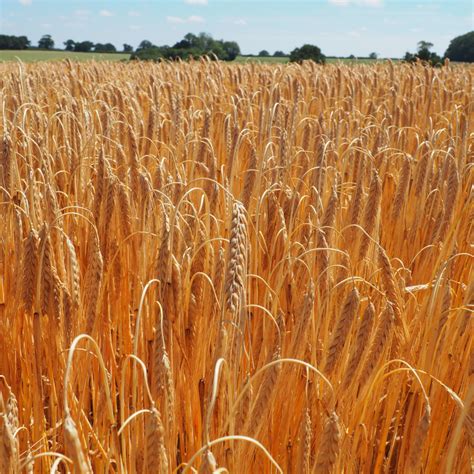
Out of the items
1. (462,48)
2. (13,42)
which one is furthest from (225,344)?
(13,42)

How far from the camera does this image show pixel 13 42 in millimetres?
31250

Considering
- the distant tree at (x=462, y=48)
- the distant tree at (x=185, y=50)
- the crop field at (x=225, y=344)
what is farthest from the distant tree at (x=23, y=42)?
the crop field at (x=225, y=344)

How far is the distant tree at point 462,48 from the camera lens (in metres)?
27.4

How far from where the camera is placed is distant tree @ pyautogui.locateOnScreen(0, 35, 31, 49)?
101 ft

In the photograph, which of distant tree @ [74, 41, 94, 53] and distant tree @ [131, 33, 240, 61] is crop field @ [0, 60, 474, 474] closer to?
distant tree @ [131, 33, 240, 61]

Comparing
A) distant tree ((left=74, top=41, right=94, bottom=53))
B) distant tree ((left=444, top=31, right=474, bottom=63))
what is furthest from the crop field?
distant tree ((left=74, top=41, right=94, bottom=53))

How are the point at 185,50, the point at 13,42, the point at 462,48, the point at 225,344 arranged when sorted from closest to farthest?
the point at 225,344
the point at 185,50
the point at 462,48
the point at 13,42

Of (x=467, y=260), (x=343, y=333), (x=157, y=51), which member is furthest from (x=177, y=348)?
(x=157, y=51)

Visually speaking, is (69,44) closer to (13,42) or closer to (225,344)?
(13,42)

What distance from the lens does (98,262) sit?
0.81m

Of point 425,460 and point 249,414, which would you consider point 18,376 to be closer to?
point 249,414

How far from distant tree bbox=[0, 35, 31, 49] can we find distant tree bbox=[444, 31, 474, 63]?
23.4m

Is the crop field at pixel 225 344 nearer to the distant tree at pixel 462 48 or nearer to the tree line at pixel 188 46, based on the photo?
the tree line at pixel 188 46

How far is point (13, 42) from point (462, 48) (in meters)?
25.0
